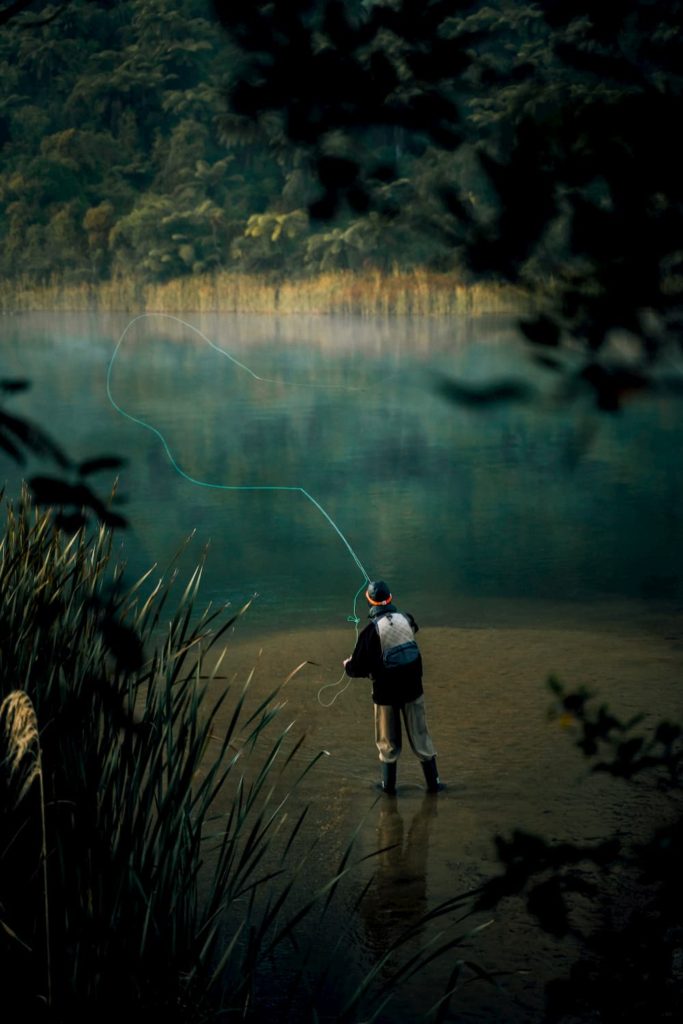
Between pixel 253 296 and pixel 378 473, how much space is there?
100ft

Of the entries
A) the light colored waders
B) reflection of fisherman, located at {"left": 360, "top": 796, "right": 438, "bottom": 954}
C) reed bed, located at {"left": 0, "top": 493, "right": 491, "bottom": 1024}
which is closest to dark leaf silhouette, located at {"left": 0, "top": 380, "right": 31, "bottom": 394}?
reed bed, located at {"left": 0, "top": 493, "right": 491, "bottom": 1024}

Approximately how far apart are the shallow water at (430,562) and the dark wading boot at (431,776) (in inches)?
4.0

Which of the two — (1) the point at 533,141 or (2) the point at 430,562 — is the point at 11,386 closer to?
(1) the point at 533,141

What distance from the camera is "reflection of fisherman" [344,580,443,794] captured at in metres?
8.05

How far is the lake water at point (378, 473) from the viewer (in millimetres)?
15867

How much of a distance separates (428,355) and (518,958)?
39.3m

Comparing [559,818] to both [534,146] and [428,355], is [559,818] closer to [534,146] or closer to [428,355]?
[534,146]

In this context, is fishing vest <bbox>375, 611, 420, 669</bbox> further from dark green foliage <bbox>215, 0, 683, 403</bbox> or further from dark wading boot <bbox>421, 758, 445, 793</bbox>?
dark green foliage <bbox>215, 0, 683, 403</bbox>

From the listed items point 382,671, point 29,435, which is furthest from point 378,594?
point 29,435

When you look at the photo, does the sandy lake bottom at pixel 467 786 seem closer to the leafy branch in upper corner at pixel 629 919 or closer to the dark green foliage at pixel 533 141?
the leafy branch in upper corner at pixel 629 919

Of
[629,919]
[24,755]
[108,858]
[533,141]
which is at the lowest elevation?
[108,858]

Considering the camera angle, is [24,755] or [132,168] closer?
[24,755]

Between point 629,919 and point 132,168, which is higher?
point 132,168

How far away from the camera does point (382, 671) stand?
8.09 m
